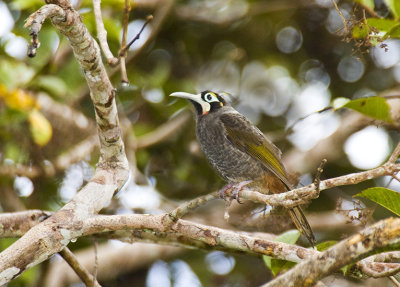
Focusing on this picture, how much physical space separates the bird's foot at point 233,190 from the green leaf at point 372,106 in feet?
2.93

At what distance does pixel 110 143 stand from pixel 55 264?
2567mm

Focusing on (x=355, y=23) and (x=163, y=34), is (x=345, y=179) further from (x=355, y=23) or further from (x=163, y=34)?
(x=163, y=34)

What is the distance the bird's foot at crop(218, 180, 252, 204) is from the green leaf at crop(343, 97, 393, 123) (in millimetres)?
892

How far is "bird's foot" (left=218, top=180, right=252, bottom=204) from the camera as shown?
348cm

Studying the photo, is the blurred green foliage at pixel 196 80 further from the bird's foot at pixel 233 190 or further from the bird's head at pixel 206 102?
the bird's foot at pixel 233 190

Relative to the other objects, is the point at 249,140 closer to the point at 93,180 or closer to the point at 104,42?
the point at 93,180

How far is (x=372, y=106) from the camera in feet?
9.84

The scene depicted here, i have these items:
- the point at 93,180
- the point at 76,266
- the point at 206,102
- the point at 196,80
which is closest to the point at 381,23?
the point at 206,102

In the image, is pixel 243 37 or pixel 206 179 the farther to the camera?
pixel 243 37

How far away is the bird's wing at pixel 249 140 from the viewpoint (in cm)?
395

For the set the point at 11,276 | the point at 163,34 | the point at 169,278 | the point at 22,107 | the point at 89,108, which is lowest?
the point at 169,278

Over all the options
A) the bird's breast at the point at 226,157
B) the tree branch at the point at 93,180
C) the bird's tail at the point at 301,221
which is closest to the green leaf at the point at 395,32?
the bird's tail at the point at 301,221

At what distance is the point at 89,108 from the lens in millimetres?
5992

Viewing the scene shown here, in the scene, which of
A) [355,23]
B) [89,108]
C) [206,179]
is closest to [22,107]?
[89,108]
